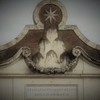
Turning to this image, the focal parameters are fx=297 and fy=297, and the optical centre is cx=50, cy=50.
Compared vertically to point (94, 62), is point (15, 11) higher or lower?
higher

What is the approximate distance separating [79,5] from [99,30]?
0.63 m

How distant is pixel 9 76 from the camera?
18.4ft

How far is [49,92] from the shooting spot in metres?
5.63

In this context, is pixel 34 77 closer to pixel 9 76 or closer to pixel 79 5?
pixel 9 76

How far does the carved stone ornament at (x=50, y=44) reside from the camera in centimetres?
556

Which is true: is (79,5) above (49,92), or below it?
above

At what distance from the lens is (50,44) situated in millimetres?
5676

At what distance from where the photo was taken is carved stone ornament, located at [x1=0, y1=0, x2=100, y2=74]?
5559 millimetres

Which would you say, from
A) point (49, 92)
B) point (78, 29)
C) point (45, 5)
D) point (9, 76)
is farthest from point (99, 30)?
point (9, 76)

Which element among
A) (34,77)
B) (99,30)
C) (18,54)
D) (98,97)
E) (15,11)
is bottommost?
(98,97)

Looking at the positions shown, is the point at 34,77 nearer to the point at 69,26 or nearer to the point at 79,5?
the point at 69,26

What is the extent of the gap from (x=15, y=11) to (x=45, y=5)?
0.60m

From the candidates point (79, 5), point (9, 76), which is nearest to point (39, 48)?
point (9, 76)

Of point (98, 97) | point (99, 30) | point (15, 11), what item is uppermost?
point (15, 11)
